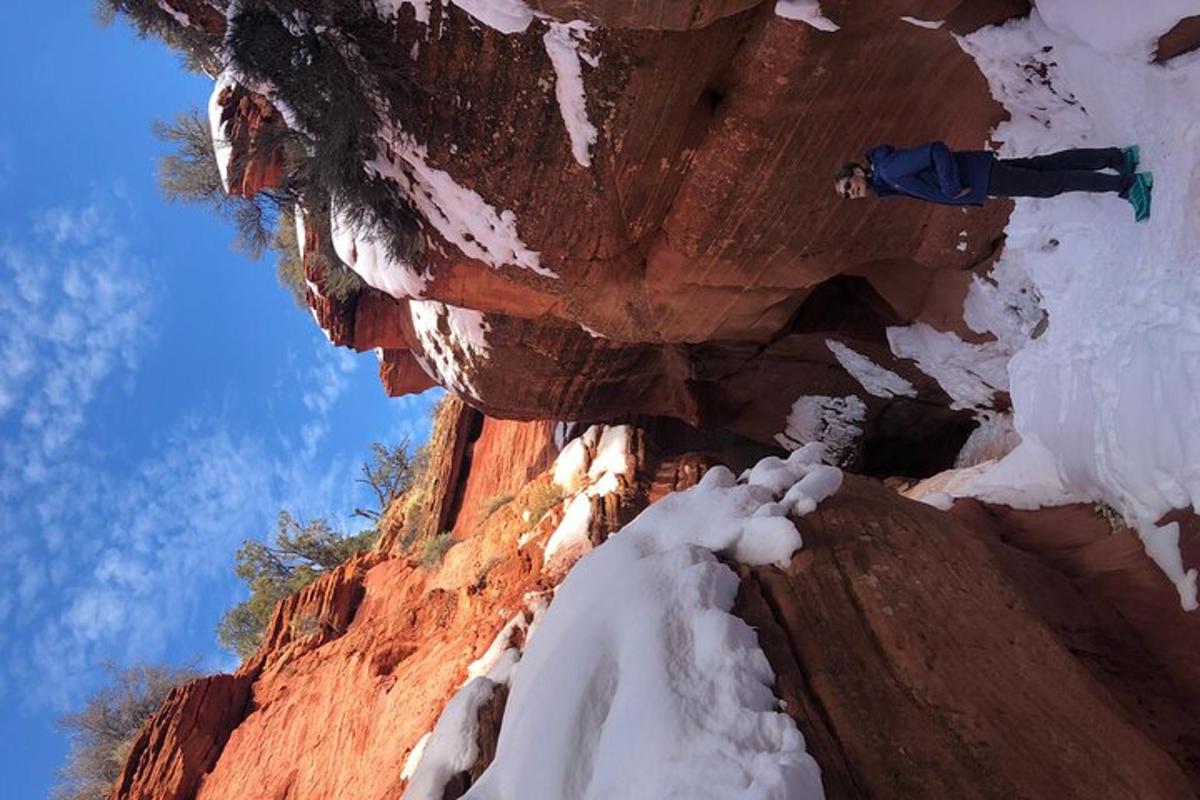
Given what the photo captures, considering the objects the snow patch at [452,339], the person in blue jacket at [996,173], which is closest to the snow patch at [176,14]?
the snow patch at [452,339]

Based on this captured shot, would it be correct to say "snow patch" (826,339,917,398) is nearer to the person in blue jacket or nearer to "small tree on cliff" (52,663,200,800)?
the person in blue jacket

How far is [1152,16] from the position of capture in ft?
13.7

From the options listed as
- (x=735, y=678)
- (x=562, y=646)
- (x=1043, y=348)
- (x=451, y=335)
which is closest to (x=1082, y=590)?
(x=1043, y=348)

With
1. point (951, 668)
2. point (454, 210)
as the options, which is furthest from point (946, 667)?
point (454, 210)

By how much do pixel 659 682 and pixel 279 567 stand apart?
57.2ft

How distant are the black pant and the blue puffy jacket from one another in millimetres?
101

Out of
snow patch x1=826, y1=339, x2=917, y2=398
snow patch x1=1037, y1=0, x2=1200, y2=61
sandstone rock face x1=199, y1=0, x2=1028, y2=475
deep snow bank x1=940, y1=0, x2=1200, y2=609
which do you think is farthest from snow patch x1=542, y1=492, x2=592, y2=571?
snow patch x1=1037, y1=0, x2=1200, y2=61

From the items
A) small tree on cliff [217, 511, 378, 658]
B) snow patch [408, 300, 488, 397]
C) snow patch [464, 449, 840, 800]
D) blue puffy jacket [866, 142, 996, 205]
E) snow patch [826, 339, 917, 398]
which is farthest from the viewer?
small tree on cliff [217, 511, 378, 658]

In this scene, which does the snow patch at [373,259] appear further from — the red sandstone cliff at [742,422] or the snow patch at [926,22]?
the snow patch at [926,22]

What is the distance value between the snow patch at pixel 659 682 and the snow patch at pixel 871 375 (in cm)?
530

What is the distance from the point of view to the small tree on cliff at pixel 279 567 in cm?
1808

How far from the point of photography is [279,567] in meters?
19.2

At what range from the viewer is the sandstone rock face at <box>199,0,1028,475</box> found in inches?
246

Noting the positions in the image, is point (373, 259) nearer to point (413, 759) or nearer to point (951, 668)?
point (413, 759)
